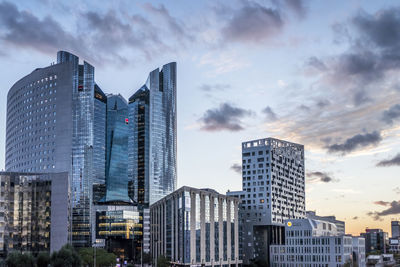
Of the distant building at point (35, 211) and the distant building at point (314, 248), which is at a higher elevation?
the distant building at point (35, 211)

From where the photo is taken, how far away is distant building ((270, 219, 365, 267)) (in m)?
172

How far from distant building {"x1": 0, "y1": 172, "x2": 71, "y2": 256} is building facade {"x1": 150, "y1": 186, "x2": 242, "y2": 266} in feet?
99.1

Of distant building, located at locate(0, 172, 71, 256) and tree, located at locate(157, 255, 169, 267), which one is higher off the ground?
distant building, located at locate(0, 172, 71, 256)

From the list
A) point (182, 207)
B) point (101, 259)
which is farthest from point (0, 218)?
point (182, 207)

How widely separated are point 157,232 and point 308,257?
53.7m

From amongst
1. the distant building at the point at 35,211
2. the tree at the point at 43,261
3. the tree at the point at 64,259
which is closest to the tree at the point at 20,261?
the tree at the point at 43,261

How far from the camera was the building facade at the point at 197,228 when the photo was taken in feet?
511

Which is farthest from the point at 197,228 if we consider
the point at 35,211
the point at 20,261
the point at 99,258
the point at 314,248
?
the point at 20,261

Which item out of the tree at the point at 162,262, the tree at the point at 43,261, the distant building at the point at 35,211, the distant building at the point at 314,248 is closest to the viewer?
the tree at the point at 43,261

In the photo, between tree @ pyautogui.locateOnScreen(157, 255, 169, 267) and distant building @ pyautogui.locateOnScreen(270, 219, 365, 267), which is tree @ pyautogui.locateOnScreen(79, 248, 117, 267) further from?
distant building @ pyautogui.locateOnScreen(270, 219, 365, 267)

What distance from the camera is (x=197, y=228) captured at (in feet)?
525

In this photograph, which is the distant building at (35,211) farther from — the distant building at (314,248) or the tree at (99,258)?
the distant building at (314,248)

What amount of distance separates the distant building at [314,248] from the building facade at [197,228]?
1803 centimetres

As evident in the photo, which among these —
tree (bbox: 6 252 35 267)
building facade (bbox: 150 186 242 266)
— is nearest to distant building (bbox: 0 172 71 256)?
building facade (bbox: 150 186 242 266)
